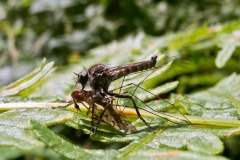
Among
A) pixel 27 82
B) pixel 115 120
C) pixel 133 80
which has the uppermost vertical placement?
pixel 27 82

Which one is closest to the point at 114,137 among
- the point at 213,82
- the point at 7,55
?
the point at 213,82

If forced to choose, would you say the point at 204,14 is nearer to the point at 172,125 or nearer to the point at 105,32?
the point at 105,32

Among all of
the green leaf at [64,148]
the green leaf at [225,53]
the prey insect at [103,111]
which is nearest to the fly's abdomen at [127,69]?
the prey insect at [103,111]

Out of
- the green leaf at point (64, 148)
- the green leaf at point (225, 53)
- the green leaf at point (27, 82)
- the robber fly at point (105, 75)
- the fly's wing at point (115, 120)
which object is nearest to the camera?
the green leaf at point (64, 148)

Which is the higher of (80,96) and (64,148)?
(80,96)

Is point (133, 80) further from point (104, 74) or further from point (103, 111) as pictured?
point (103, 111)

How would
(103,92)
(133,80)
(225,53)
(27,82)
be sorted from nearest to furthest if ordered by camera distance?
1. (103,92)
2. (27,82)
3. (133,80)
4. (225,53)

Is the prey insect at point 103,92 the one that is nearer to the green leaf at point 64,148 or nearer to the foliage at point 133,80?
the foliage at point 133,80

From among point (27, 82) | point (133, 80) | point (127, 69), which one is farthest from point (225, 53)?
point (27, 82)

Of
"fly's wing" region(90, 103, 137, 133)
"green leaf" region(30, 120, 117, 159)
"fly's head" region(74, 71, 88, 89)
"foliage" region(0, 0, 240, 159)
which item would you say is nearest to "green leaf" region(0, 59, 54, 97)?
"foliage" region(0, 0, 240, 159)
